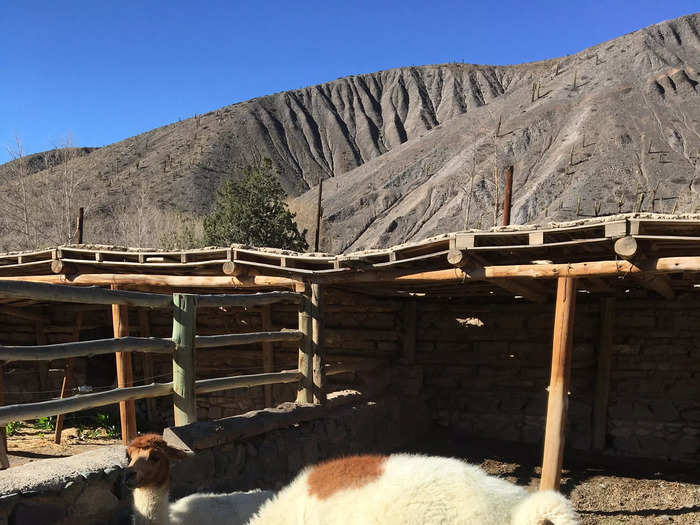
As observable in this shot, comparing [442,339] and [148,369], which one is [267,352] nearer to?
[148,369]

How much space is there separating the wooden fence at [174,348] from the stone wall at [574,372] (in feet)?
11.1

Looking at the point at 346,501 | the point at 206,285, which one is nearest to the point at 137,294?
the point at 346,501

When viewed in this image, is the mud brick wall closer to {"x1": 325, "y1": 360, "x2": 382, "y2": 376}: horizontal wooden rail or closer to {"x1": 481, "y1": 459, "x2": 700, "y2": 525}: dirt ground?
{"x1": 325, "y1": 360, "x2": 382, "y2": 376}: horizontal wooden rail

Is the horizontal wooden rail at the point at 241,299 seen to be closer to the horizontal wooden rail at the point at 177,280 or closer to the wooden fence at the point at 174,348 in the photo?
the wooden fence at the point at 174,348

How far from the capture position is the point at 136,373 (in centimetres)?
1112

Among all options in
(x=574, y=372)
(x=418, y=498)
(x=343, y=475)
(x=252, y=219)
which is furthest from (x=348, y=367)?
(x=252, y=219)

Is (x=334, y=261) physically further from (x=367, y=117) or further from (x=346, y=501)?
(x=367, y=117)

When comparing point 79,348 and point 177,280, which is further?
point 177,280

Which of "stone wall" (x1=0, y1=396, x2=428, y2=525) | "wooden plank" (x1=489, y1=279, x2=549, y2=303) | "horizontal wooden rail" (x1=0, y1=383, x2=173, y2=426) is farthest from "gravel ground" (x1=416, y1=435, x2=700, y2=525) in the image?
"horizontal wooden rail" (x1=0, y1=383, x2=173, y2=426)

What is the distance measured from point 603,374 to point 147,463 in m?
7.14

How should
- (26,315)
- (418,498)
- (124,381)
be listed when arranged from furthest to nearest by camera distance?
1. (26,315)
2. (124,381)
3. (418,498)

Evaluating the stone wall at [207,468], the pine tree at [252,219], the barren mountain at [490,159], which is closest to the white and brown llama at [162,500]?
the stone wall at [207,468]

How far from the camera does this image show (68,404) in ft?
12.0

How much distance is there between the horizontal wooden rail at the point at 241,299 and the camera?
190 inches
